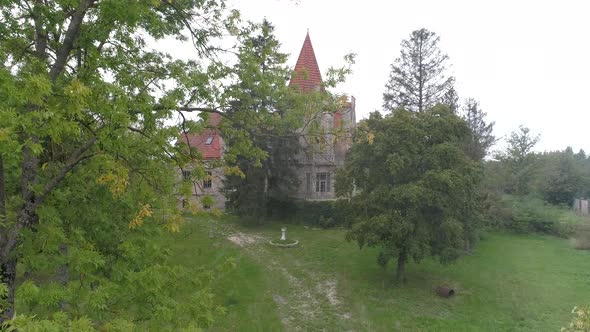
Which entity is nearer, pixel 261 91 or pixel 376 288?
pixel 261 91

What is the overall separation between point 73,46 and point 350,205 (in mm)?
14444

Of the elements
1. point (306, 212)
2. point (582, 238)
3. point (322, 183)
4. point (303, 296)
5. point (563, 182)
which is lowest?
point (303, 296)

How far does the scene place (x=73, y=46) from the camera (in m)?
6.41

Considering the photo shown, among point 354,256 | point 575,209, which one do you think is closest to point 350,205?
point 354,256

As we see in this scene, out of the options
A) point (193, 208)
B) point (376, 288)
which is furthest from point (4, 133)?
point (376, 288)

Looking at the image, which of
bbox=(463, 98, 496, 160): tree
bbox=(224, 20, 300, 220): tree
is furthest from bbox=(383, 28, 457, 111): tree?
bbox=(224, 20, 300, 220): tree

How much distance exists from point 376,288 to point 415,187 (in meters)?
4.77

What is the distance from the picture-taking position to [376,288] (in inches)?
713

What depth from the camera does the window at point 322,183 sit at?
1287 inches

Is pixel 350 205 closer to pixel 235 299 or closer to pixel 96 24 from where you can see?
pixel 235 299

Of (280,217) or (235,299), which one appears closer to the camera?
(235,299)

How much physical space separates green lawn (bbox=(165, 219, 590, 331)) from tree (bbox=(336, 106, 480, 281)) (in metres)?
1.92

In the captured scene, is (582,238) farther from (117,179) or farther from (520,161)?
(117,179)

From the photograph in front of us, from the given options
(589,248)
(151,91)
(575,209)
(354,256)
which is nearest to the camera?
(151,91)
